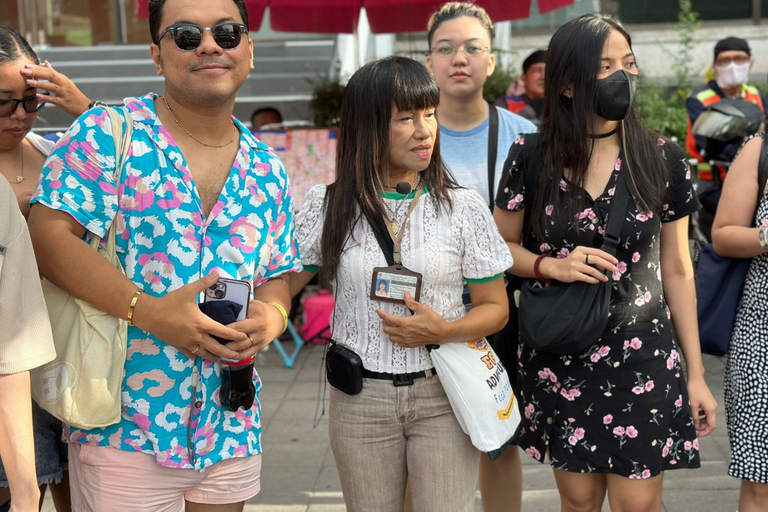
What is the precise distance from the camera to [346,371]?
9.04 feet

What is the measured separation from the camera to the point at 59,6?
14.0 m

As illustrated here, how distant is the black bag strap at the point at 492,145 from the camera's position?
363 cm

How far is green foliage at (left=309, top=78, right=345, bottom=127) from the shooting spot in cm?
816

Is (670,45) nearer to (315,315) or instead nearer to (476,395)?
(315,315)

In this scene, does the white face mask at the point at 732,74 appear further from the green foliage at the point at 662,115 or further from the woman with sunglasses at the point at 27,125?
the woman with sunglasses at the point at 27,125

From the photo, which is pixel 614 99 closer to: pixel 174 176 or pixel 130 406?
pixel 174 176

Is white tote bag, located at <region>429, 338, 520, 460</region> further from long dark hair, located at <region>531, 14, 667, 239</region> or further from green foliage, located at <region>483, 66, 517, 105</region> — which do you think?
green foliage, located at <region>483, 66, 517, 105</region>

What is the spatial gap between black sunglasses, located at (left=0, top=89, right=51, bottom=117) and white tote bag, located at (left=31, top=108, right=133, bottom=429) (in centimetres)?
46

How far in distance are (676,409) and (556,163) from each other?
3.01ft

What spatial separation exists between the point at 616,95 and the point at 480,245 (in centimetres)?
67

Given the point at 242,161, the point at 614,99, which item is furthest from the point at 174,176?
the point at 614,99

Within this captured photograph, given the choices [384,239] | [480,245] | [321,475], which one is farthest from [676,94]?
[384,239]

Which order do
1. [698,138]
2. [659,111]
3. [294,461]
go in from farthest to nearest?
1. [659,111]
2. [698,138]
3. [294,461]

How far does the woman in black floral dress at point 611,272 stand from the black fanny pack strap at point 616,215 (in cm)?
2
